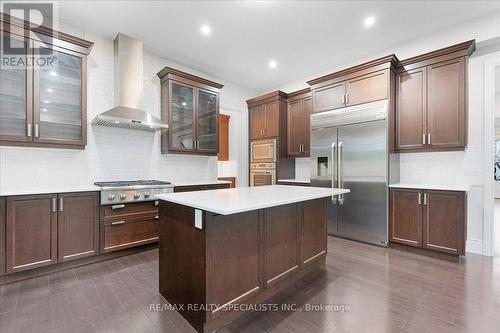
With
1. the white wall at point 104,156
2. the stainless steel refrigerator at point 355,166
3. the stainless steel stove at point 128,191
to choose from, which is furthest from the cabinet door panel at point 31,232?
the stainless steel refrigerator at point 355,166

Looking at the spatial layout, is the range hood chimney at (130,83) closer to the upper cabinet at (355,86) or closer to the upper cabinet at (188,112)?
the upper cabinet at (188,112)

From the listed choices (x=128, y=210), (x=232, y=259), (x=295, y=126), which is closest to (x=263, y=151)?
(x=295, y=126)

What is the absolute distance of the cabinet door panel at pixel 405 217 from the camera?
3.19 metres

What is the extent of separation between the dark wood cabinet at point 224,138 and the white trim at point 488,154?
4.34 metres

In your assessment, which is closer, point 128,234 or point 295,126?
point 128,234

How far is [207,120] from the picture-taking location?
4.33 meters

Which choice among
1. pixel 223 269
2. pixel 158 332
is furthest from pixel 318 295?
pixel 158 332

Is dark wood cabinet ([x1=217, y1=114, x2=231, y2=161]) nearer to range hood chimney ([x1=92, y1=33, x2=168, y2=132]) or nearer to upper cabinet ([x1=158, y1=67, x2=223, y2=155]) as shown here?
upper cabinet ([x1=158, y1=67, x2=223, y2=155])

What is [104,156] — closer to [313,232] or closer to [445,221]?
[313,232]

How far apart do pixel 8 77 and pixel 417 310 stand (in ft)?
15.1

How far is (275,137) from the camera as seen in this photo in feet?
16.6

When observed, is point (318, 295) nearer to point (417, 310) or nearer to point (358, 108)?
point (417, 310)

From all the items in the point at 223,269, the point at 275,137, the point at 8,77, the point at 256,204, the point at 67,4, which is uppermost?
the point at 67,4

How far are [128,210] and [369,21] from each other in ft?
13.3
